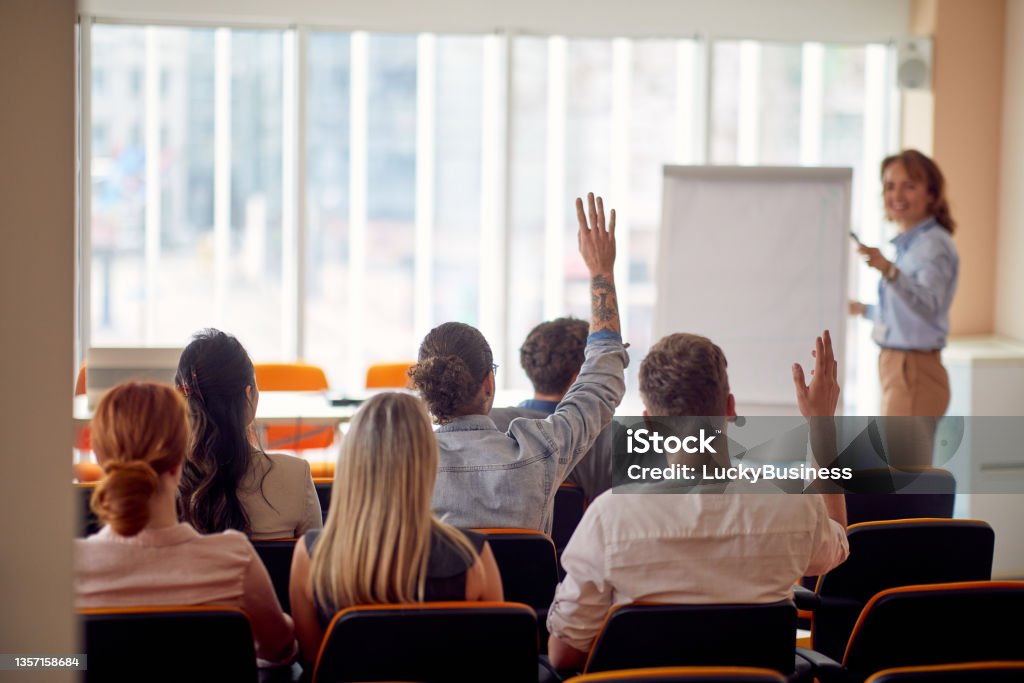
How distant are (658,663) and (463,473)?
707 millimetres

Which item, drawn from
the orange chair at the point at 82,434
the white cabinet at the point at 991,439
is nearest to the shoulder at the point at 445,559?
the orange chair at the point at 82,434

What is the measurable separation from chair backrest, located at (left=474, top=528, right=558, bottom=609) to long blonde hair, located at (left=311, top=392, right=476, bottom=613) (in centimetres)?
29

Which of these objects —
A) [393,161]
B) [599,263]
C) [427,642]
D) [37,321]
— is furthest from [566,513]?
[393,161]

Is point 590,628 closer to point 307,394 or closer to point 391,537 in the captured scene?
point 391,537

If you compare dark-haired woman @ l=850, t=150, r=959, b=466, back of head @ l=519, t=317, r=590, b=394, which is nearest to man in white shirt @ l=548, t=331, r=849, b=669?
back of head @ l=519, t=317, r=590, b=394

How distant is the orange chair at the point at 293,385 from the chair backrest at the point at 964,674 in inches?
142

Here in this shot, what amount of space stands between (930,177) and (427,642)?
3681 millimetres

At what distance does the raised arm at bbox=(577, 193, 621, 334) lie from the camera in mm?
2480

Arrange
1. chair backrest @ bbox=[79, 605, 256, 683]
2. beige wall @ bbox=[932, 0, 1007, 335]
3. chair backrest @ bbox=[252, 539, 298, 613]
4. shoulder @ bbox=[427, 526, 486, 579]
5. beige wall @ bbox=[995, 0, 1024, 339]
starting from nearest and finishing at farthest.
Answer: chair backrest @ bbox=[79, 605, 256, 683] → shoulder @ bbox=[427, 526, 486, 579] → chair backrest @ bbox=[252, 539, 298, 613] → beige wall @ bbox=[995, 0, 1024, 339] → beige wall @ bbox=[932, 0, 1007, 335]

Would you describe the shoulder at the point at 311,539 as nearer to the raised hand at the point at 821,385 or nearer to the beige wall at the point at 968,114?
the raised hand at the point at 821,385

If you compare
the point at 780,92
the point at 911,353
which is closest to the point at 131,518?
the point at 911,353

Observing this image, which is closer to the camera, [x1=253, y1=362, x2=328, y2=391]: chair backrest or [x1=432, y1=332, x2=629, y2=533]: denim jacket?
[x1=432, y1=332, x2=629, y2=533]: denim jacket

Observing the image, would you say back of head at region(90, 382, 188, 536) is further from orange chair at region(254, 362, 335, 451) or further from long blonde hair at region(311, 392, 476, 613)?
orange chair at region(254, 362, 335, 451)

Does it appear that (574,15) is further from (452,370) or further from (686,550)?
(686,550)
